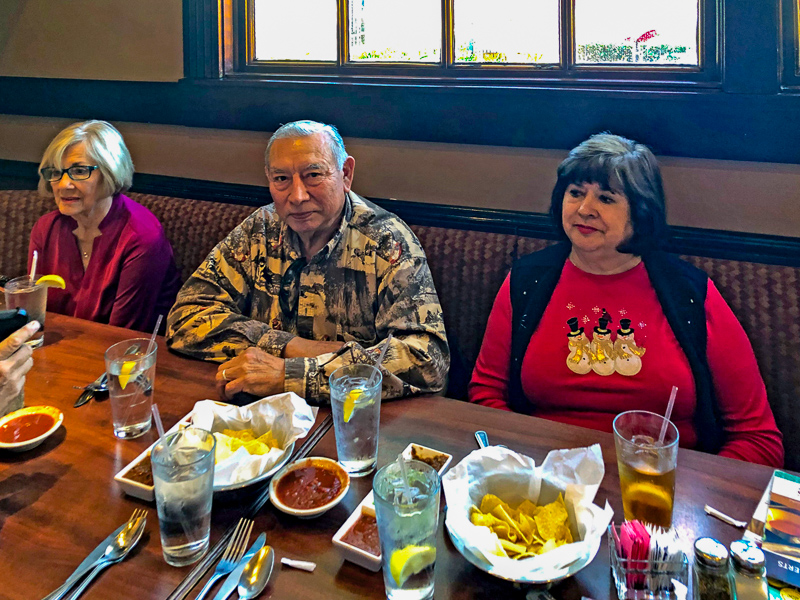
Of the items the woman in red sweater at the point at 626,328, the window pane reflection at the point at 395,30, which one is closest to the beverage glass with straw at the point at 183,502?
the woman in red sweater at the point at 626,328

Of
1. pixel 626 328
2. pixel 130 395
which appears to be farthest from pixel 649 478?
pixel 130 395

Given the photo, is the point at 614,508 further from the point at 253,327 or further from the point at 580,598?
the point at 253,327

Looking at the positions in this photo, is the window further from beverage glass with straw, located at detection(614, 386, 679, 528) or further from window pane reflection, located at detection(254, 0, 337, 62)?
beverage glass with straw, located at detection(614, 386, 679, 528)

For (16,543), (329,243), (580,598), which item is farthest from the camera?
(329,243)

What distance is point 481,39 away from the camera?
227 cm

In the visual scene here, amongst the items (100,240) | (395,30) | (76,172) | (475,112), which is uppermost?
(395,30)

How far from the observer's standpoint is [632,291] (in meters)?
1.60

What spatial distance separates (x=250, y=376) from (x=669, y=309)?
102cm

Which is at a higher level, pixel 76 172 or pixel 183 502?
pixel 76 172

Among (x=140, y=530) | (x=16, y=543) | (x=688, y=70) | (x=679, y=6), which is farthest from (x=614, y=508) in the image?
(x=679, y=6)

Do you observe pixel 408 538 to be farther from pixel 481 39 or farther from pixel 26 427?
pixel 481 39

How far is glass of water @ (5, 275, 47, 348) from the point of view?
167 cm

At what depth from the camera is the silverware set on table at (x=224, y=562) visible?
857mm

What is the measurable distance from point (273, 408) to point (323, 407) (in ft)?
0.58
